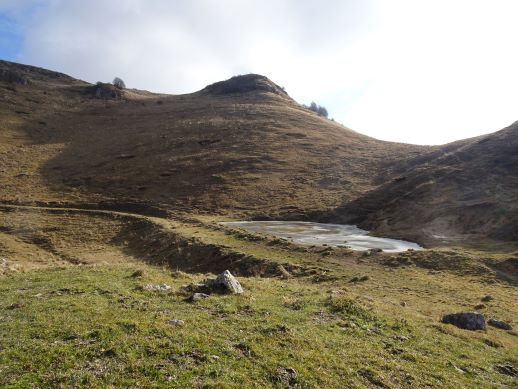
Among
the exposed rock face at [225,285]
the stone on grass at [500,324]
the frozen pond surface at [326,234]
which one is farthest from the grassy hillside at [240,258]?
the frozen pond surface at [326,234]

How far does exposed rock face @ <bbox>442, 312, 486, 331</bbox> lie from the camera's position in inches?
695

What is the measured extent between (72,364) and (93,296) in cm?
685

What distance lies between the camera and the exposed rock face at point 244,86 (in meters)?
158

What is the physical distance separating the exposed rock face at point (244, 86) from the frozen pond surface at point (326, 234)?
10745 centimetres

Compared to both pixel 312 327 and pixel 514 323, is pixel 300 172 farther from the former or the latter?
pixel 312 327

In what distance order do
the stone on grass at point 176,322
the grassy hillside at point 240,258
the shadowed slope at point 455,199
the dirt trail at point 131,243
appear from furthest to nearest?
the shadowed slope at point 455,199 → the dirt trail at point 131,243 → the stone on grass at point 176,322 → the grassy hillside at point 240,258

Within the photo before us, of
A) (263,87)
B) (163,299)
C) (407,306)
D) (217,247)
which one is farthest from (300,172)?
(263,87)

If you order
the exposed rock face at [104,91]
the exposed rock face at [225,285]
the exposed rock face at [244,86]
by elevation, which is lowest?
the exposed rock face at [225,285]

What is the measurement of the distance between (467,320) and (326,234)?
31489 millimetres

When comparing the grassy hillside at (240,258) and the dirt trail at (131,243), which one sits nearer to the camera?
the grassy hillside at (240,258)

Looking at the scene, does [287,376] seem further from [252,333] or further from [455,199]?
[455,199]

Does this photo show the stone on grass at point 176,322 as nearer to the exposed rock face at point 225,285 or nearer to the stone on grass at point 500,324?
the exposed rock face at point 225,285

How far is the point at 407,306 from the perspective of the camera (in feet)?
70.2

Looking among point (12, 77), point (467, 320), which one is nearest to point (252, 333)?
point (467, 320)
